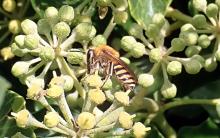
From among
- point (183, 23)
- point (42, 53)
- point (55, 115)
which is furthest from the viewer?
point (183, 23)

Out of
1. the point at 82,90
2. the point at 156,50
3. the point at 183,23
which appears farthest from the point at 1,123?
the point at 183,23

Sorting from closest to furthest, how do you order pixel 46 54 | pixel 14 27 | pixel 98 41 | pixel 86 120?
pixel 86 120 < pixel 46 54 < pixel 98 41 < pixel 14 27

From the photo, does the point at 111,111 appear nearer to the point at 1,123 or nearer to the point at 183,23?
the point at 1,123

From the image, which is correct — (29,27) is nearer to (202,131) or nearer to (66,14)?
(66,14)

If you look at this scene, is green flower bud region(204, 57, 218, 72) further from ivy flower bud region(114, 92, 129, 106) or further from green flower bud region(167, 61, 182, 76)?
ivy flower bud region(114, 92, 129, 106)

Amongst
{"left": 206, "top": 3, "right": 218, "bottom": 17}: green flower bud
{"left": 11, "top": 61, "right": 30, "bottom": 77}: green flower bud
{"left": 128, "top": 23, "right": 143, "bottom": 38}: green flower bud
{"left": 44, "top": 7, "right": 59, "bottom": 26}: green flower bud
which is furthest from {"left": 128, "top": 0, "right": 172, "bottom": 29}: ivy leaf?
{"left": 11, "top": 61, "right": 30, "bottom": 77}: green flower bud

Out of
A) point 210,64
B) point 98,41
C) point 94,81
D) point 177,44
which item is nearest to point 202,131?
point 210,64

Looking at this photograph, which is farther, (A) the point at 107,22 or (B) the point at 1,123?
(A) the point at 107,22

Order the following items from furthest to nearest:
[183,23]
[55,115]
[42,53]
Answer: [183,23], [42,53], [55,115]
